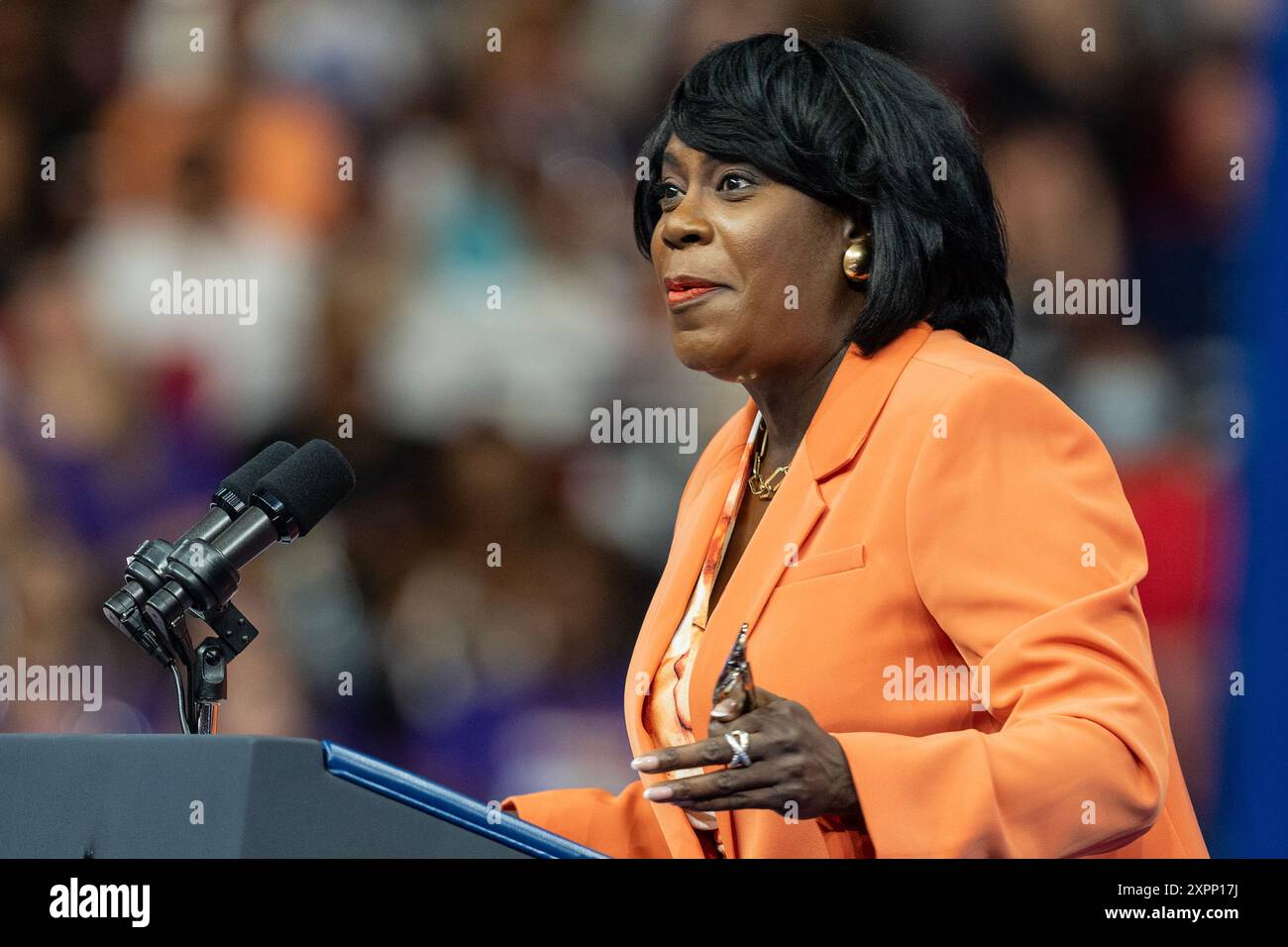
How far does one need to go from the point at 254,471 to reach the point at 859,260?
0.72 metres

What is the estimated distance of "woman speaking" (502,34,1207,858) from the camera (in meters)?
1.39

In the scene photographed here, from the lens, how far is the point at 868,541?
5.31 feet

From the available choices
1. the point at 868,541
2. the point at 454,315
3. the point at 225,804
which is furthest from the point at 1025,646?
the point at 454,315

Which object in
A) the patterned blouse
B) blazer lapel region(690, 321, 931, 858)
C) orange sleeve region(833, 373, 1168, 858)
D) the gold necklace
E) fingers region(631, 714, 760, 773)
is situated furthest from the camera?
the gold necklace

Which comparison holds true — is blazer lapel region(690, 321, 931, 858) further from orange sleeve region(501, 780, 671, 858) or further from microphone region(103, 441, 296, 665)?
microphone region(103, 441, 296, 665)

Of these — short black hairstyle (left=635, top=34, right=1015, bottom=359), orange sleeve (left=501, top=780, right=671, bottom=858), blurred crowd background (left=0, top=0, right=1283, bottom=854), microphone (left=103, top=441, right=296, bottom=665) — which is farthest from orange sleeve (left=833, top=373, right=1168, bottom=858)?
blurred crowd background (left=0, top=0, right=1283, bottom=854)

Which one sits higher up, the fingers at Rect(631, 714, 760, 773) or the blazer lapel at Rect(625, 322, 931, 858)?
the blazer lapel at Rect(625, 322, 931, 858)

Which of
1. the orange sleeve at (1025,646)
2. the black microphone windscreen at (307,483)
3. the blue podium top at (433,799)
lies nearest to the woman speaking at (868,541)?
the orange sleeve at (1025,646)

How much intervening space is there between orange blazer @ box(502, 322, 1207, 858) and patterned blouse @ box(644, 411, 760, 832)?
0.9 inches

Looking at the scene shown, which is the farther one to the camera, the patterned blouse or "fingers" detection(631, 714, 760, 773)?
the patterned blouse

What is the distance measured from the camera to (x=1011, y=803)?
54.7 inches

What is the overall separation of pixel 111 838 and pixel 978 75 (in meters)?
2.66
